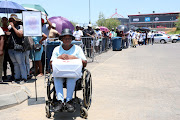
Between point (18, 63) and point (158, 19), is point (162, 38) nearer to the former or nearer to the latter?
point (18, 63)

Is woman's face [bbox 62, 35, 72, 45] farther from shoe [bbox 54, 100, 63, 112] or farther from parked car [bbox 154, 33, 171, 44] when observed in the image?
parked car [bbox 154, 33, 171, 44]

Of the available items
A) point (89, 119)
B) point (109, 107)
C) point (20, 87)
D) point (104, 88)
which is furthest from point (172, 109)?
point (20, 87)

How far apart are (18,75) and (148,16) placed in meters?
96.3

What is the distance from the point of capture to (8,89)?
6090 mm

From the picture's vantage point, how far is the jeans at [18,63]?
7.57 metres

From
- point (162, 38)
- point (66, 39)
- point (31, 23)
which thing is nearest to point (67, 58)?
point (66, 39)

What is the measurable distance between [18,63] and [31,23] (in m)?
2.02

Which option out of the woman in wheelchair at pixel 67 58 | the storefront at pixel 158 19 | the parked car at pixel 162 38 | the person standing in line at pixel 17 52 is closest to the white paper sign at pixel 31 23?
the person standing in line at pixel 17 52

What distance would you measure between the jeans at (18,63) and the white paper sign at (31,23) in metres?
1.65

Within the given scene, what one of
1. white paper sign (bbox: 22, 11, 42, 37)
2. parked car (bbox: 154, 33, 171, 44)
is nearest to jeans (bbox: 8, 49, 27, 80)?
white paper sign (bbox: 22, 11, 42, 37)

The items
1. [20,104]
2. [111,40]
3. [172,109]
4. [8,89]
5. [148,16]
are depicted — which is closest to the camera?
[172,109]

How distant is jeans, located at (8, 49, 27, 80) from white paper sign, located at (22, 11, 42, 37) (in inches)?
65.0

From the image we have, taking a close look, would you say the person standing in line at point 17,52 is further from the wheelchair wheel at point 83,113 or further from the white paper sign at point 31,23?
the wheelchair wheel at point 83,113

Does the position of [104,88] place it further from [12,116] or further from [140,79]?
[12,116]
